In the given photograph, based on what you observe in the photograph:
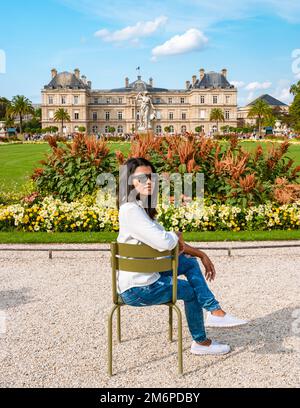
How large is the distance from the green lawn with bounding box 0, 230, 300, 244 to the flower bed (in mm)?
218

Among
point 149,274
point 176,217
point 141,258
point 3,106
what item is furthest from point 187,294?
point 3,106

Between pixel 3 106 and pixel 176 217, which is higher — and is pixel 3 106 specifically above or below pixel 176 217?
above

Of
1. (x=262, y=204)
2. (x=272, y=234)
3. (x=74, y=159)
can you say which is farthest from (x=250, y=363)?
(x=74, y=159)

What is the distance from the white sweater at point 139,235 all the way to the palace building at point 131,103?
79834 mm

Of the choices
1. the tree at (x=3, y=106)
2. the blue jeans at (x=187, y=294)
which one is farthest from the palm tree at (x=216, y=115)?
the blue jeans at (x=187, y=294)

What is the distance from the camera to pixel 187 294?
3.22 metres

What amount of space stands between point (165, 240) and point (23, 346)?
1.34 metres

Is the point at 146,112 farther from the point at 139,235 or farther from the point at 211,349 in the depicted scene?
the point at 139,235

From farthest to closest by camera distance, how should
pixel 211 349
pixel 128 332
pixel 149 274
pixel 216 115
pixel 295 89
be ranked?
pixel 216 115, pixel 295 89, pixel 128 332, pixel 211 349, pixel 149 274

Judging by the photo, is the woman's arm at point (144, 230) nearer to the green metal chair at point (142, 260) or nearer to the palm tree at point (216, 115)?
the green metal chair at point (142, 260)

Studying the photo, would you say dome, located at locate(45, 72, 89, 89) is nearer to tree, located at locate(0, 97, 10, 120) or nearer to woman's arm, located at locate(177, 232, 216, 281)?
tree, located at locate(0, 97, 10, 120)

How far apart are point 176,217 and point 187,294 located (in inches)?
151

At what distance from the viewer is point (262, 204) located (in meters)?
7.36

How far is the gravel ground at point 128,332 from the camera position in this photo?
10.1 ft
